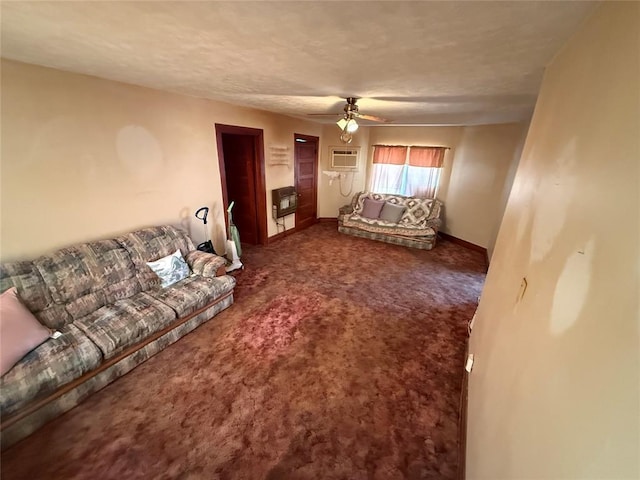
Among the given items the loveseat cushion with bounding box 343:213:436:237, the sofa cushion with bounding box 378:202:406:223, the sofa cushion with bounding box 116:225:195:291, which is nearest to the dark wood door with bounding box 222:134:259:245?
the sofa cushion with bounding box 116:225:195:291

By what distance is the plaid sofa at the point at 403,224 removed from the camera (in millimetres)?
4824

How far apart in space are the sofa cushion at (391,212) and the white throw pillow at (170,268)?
3852 millimetres

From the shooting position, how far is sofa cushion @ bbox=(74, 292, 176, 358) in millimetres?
1915

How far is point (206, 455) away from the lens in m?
1.53

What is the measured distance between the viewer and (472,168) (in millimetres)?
4777

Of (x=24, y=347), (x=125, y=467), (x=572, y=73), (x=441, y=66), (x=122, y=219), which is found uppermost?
(x=441, y=66)

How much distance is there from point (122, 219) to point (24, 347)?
4.31ft

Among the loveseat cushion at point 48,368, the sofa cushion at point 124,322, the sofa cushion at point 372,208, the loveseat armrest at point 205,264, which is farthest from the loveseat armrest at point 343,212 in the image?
the loveseat cushion at point 48,368

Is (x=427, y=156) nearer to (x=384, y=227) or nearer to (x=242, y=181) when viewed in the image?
(x=384, y=227)

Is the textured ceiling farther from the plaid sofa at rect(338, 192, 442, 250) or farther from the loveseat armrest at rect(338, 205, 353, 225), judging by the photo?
the loveseat armrest at rect(338, 205, 353, 225)

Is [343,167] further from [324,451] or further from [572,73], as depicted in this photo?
[324,451]

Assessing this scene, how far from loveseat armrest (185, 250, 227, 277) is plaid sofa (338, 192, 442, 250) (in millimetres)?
3081

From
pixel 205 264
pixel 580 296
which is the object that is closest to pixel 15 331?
pixel 205 264

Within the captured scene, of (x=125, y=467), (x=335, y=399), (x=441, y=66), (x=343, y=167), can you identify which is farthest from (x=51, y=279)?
(x=343, y=167)
